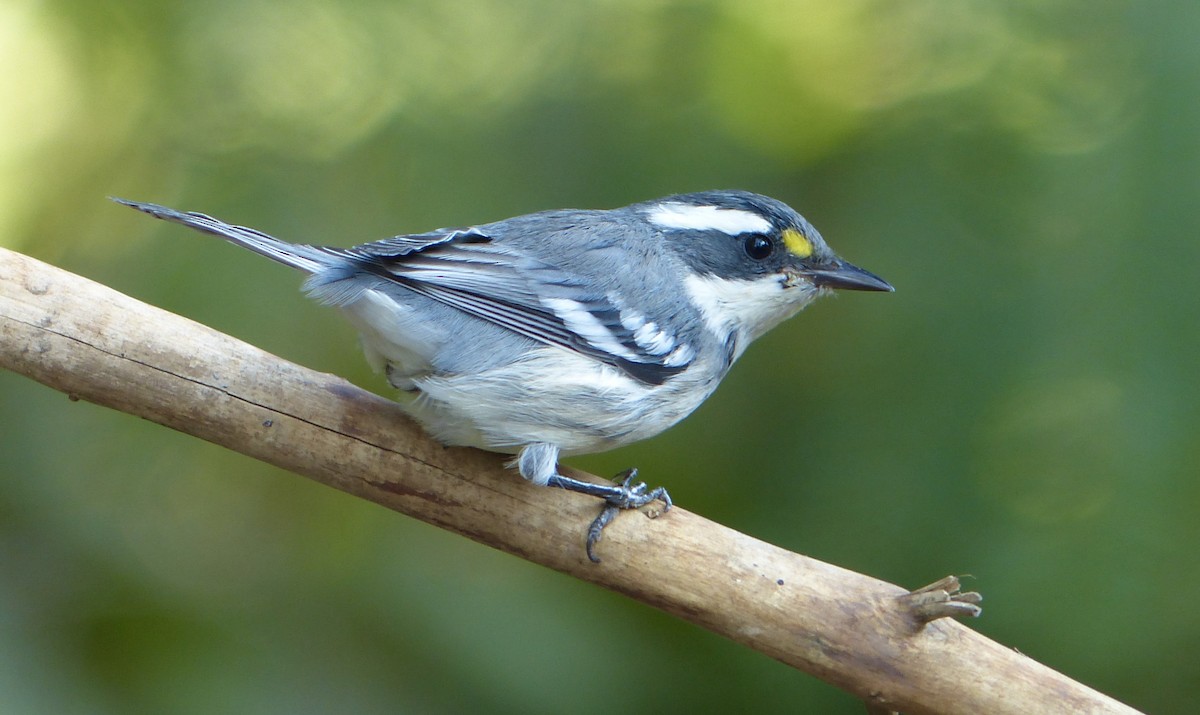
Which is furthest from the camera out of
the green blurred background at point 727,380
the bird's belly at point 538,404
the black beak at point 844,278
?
the green blurred background at point 727,380

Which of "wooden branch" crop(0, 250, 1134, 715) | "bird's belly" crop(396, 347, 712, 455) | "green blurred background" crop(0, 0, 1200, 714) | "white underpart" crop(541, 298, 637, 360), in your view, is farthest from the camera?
"green blurred background" crop(0, 0, 1200, 714)

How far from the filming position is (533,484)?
235 centimetres

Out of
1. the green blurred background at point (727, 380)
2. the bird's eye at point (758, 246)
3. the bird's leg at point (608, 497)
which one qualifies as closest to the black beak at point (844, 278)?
the bird's eye at point (758, 246)

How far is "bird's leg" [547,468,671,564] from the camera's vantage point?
224cm

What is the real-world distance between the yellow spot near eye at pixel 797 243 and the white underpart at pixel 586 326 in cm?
58

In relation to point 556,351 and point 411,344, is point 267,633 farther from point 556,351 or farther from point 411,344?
point 556,351

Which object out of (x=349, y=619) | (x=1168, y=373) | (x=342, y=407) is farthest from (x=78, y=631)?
(x=1168, y=373)

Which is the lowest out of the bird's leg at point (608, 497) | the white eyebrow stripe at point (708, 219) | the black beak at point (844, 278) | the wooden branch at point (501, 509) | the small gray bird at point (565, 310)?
the wooden branch at point (501, 509)

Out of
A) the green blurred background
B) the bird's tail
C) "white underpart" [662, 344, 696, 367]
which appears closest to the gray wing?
"white underpart" [662, 344, 696, 367]

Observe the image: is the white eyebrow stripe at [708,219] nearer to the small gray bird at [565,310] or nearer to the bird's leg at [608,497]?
the small gray bird at [565,310]

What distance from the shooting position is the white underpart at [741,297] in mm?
2611

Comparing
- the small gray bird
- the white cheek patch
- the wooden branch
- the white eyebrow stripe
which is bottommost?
the wooden branch

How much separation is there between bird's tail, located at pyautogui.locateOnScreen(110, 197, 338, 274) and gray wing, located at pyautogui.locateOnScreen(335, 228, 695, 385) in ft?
0.38

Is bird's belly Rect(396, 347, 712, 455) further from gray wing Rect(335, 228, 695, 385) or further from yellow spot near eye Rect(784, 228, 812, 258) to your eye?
yellow spot near eye Rect(784, 228, 812, 258)
